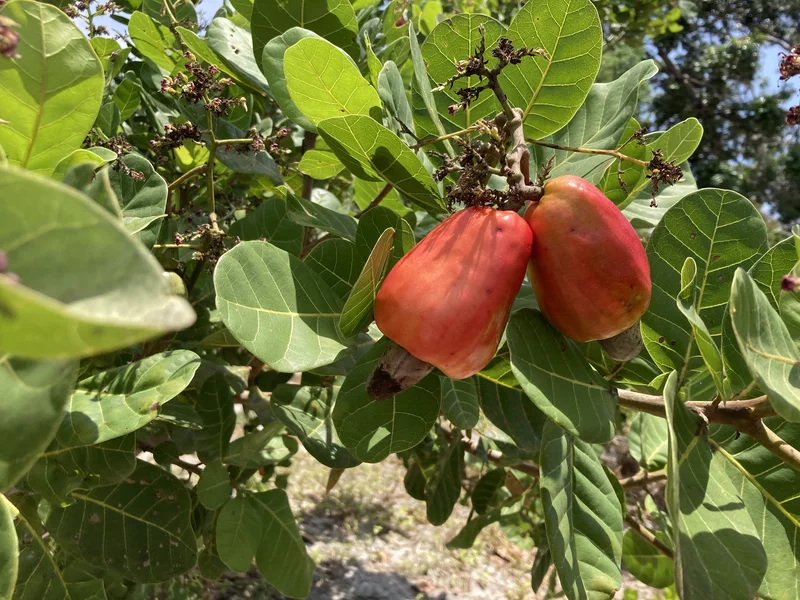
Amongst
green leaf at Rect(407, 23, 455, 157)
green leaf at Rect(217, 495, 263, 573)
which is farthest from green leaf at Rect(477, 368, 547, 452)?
green leaf at Rect(217, 495, 263, 573)

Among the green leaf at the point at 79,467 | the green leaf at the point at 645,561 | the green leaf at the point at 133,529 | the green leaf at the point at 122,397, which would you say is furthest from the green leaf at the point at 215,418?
the green leaf at the point at 645,561

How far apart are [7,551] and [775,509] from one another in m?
0.93

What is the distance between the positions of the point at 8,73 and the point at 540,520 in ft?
6.85

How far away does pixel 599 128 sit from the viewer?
3.39 feet

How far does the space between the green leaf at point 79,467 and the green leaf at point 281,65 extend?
57cm

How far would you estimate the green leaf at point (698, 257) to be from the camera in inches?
34.8

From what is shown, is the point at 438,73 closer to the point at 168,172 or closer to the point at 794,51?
the point at 794,51

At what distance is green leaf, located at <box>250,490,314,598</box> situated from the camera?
139 centimetres

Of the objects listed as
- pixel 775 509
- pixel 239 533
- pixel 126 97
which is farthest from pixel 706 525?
pixel 126 97

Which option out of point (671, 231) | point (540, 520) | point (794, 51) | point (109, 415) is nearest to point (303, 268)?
point (109, 415)

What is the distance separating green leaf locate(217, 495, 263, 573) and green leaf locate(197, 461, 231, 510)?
0.24 ft

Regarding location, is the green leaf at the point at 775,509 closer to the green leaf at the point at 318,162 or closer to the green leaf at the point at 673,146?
the green leaf at the point at 673,146

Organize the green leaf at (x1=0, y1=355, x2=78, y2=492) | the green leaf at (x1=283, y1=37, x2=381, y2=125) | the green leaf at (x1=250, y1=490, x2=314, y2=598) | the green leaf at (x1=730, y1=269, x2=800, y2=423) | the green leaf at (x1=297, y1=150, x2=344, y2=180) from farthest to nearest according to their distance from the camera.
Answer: the green leaf at (x1=250, y1=490, x2=314, y2=598) → the green leaf at (x1=297, y1=150, x2=344, y2=180) → the green leaf at (x1=283, y1=37, x2=381, y2=125) → the green leaf at (x1=730, y1=269, x2=800, y2=423) → the green leaf at (x1=0, y1=355, x2=78, y2=492)

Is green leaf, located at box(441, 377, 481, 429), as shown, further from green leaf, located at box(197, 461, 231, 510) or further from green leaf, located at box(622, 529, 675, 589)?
green leaf, located at box(622, 529, 675, 589)
